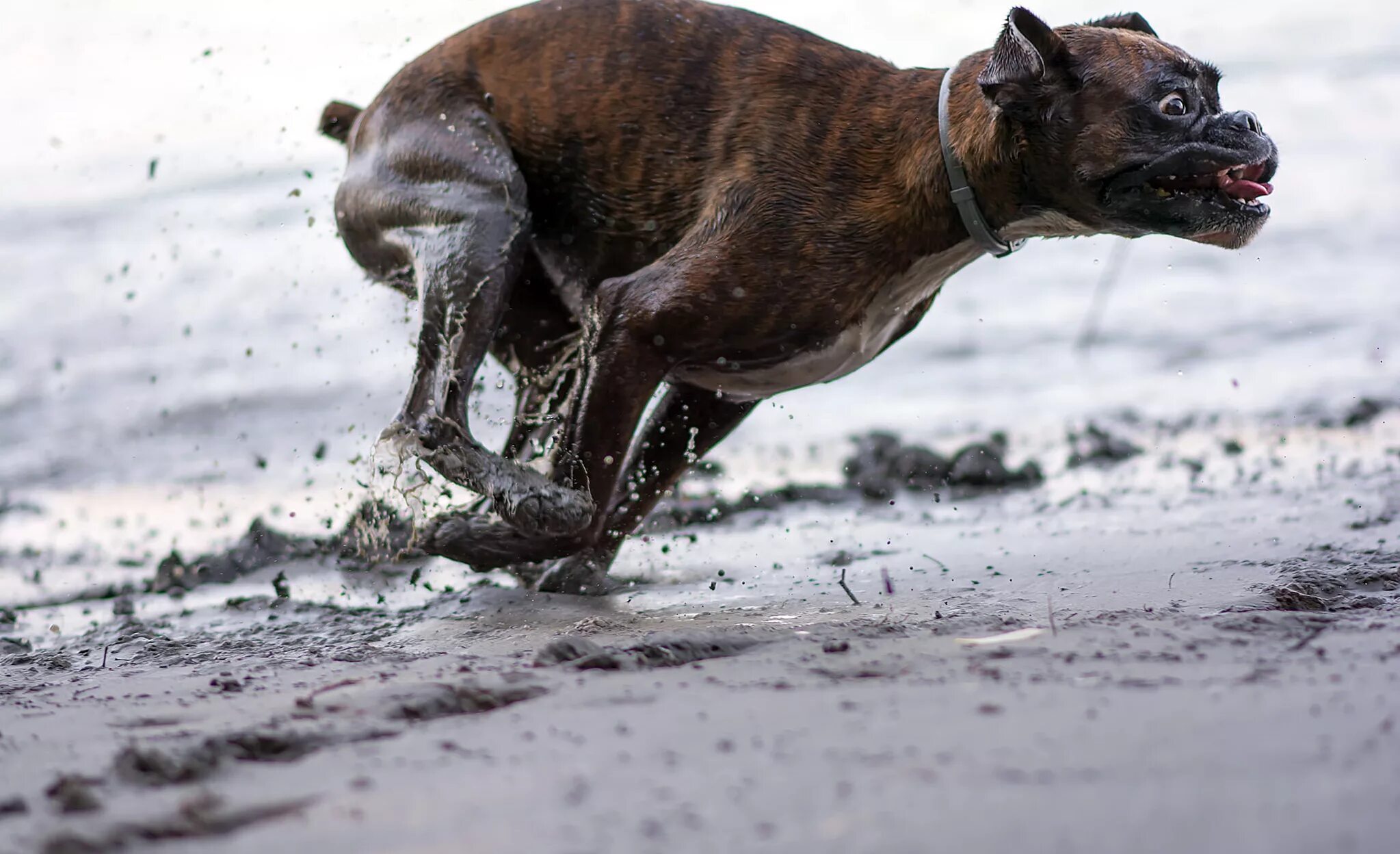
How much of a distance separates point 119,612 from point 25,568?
4.15 ft

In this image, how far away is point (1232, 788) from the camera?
201 centimetres

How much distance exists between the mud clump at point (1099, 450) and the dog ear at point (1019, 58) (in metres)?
3.04

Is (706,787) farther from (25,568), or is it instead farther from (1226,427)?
(1226,427)

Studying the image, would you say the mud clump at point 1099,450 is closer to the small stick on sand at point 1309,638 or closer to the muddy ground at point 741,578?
the muddy ground at point 741,578

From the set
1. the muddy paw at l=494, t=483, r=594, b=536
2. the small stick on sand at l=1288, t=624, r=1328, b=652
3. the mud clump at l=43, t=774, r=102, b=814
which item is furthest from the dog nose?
the mud clump at l=43, t=774, r=102, b=814

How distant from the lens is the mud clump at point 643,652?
3086 millimetres

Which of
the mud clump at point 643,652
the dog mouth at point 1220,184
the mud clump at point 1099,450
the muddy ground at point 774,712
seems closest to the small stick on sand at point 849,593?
the muddy ground at point 774,712

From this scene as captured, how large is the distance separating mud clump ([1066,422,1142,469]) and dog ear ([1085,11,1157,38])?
8.62ft

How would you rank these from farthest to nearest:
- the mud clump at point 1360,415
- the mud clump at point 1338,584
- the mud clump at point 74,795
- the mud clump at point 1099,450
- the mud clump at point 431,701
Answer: the mud clump at point 1360,415 < the mud clump at point 1099,450 < the mud clump at point 1338,584 < the mud clump at point 431,701 < the mud clump at point 74,795

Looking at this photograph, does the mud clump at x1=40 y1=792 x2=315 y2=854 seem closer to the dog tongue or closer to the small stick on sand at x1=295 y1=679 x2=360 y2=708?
the small stick on sand at x1=295 y1=679 x2=360 y2=708

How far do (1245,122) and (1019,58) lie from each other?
2.16ft

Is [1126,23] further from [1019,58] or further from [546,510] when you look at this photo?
[546,510]

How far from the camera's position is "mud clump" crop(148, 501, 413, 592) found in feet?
17.6

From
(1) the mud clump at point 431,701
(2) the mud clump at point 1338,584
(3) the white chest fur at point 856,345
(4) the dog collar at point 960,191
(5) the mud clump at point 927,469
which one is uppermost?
(4) the dog collar at point 960,191
